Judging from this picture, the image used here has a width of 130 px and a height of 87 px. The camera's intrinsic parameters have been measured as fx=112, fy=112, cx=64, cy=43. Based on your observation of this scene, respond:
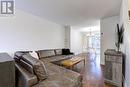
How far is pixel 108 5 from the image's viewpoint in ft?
13.5

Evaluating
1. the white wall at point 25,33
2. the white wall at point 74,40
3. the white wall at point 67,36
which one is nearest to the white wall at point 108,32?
the white wall at point 67,36

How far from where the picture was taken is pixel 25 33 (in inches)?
209

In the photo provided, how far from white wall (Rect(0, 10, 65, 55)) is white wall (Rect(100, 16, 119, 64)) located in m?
2.98

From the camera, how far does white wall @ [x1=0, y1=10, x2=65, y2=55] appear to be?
4.66 m

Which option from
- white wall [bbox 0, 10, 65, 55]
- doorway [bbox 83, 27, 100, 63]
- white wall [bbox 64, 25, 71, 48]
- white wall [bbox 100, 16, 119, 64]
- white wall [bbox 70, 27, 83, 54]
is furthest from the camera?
doorway [bbox 83, 27, 100, 63]

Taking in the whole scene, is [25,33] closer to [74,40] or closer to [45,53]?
[45,53]

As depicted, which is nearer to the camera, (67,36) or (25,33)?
(25,33)

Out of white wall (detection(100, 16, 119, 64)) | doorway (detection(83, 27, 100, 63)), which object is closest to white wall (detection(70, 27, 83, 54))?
doorway (detection(83, 27, 100, 63))

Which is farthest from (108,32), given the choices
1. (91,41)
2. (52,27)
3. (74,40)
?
(91,41)

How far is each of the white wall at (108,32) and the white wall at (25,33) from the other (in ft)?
9.78

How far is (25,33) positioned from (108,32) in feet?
13.6

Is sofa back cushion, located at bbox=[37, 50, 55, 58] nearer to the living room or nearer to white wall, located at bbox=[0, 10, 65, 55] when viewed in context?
the living room

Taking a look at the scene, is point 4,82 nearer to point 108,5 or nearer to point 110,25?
point 108,5

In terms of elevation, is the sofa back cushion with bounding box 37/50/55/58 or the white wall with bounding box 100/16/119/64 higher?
the white wall with bounding box 100/16/119/64
